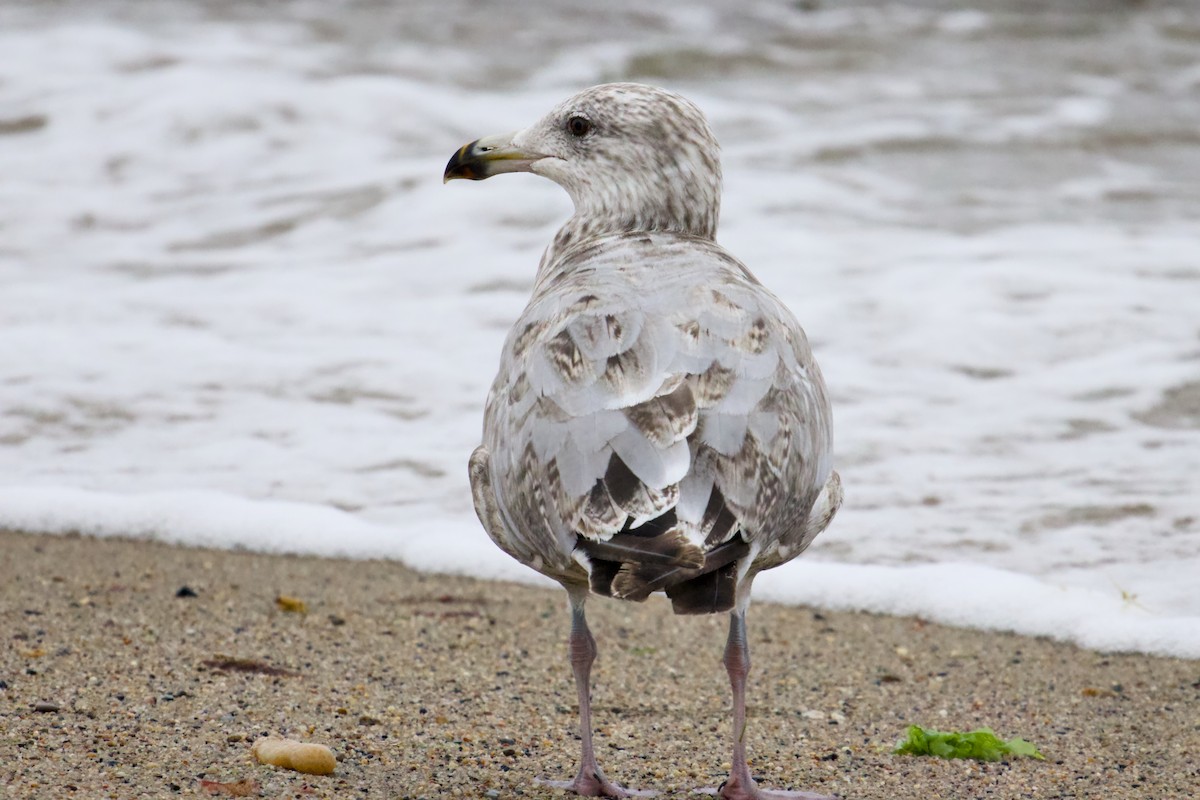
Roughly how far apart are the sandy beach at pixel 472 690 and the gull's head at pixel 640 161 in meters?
1.36

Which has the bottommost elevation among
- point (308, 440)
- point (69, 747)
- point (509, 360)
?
point (308, 440)

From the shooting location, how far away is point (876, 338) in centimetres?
835

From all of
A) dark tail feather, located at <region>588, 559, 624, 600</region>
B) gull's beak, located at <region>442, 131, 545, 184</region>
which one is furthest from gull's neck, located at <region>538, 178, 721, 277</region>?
dark tail feather, located at <region>588, 559, 624, 600</region>

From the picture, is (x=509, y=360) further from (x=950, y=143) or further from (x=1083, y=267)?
(x=950, y=143)

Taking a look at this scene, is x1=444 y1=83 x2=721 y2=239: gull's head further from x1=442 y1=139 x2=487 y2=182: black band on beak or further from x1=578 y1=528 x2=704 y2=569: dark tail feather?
x1=578 y1=528 x2=704 y2=569: dark tail feather

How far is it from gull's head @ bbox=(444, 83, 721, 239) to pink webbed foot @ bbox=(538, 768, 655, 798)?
1489 millimetres

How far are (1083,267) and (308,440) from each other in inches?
194

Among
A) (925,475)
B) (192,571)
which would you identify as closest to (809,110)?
(925,475)

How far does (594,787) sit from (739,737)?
1.17 ft

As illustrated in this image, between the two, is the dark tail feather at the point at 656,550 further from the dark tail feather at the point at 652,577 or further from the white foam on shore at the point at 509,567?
the white foam on shore at the point at 509,567

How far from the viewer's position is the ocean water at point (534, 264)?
6027 millimetres

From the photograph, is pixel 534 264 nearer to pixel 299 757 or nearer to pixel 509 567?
pixel 509 567

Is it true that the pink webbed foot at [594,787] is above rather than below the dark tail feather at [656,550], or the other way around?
below

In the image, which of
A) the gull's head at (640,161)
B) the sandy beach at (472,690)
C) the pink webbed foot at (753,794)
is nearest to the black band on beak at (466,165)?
the gull's head at (640,161)
